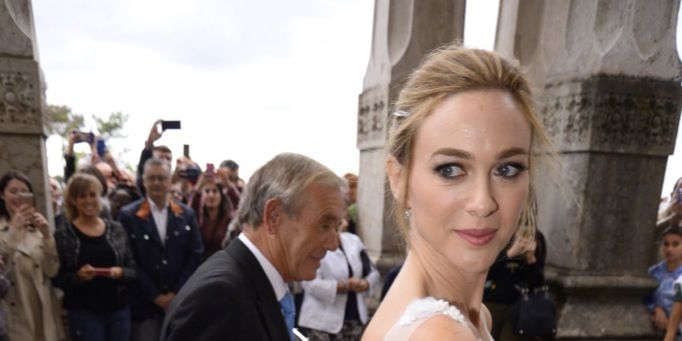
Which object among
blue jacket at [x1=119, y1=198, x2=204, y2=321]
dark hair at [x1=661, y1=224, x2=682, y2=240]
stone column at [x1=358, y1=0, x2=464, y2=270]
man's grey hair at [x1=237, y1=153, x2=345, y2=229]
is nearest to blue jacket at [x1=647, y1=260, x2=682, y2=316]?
dark hair at [x1=661, y1=224, x2=682, y2=240]

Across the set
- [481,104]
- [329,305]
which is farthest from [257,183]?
[329,305]

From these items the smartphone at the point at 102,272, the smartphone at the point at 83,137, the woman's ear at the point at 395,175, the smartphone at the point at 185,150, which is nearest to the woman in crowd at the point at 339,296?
the smartphone at the point at 102,272

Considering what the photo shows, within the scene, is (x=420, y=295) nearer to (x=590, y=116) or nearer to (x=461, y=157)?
(x=461, y=157)

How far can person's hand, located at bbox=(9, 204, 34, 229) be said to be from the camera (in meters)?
3.19

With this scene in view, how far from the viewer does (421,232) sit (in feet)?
3.21

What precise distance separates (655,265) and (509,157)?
4204 millimetres

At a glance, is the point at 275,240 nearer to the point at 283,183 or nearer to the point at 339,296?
the point at 283,183

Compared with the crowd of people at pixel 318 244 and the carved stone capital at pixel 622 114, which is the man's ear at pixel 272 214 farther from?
the carved stone capital at pixel 622 114

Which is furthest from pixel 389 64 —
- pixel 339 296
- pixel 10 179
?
pixel 10 179

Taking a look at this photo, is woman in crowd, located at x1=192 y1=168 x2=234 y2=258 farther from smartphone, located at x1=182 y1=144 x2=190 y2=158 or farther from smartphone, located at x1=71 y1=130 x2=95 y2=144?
smartphone, located at x1=182 y1=144 x2=190 y2=158

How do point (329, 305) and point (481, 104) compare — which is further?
point (329, 305)

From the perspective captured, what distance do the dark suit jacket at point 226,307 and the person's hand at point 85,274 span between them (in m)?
2.18

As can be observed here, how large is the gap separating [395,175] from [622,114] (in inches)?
137

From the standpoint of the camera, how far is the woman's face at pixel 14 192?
10.3 ft
